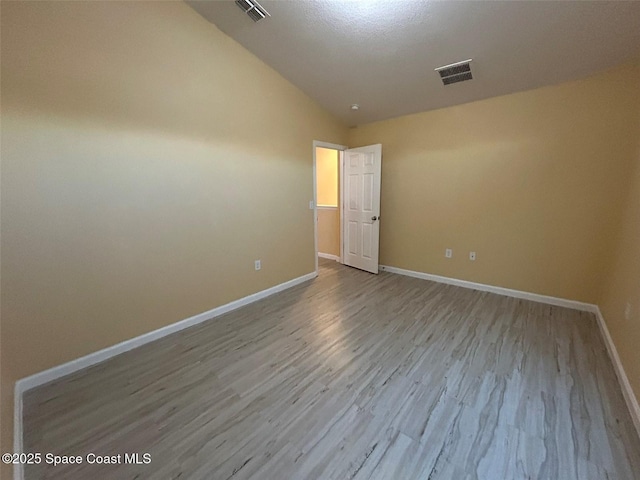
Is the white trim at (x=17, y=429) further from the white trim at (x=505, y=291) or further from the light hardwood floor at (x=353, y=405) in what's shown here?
the white trim at (x=505, y=291)

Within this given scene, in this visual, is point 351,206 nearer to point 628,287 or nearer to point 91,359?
point 628,287

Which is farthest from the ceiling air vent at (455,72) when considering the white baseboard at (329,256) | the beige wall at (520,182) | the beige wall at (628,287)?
the white baseboard at (329,256)

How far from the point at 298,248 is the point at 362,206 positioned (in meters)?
1.34

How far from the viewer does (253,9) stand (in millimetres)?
2242

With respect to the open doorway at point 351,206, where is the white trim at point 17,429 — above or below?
below

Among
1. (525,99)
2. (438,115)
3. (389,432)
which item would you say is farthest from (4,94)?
(525,99)

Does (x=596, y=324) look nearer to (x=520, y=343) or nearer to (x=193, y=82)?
(x=520, y=343)

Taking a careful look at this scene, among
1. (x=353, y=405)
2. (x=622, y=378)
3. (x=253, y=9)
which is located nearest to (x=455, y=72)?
(x=253, y=9)

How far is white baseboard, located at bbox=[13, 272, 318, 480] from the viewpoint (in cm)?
146

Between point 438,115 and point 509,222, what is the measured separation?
67.0 inches

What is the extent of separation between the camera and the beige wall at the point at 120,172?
1.71 metres

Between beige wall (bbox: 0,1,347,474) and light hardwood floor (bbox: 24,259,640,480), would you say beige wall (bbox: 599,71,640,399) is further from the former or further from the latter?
beige wall (bbox: 0,1,347,474)

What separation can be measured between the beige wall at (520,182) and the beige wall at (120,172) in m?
2.23

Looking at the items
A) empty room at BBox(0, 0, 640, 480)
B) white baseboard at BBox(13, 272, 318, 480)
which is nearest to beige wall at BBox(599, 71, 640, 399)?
empty room at BBox(0, 0, 640, 480)
